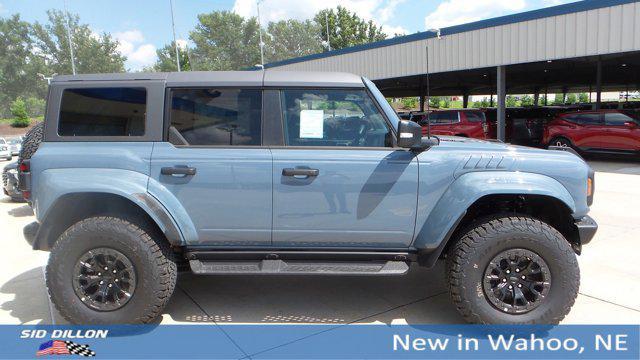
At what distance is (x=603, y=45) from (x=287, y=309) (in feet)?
40.5

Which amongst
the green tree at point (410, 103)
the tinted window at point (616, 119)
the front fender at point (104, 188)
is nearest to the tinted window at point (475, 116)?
the tinted window at point (616, 119)

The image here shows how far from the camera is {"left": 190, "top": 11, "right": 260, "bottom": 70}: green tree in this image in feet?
267

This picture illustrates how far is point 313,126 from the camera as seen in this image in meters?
3.52

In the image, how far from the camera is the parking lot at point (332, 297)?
3.73 meters

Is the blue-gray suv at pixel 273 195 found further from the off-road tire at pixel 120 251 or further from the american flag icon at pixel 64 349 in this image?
the american flag icon at pixel 64 349

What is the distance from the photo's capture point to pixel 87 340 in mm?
3328

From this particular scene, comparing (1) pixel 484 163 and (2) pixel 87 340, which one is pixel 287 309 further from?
(1) pixel 484 163

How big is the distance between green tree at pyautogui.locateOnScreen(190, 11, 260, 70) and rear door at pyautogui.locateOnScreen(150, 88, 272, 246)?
8018 cm

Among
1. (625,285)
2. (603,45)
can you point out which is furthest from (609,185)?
(625,285)

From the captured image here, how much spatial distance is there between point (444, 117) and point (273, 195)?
13.3 metres

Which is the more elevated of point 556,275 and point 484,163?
point 484,163

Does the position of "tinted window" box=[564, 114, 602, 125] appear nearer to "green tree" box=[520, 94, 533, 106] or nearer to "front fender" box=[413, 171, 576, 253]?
"front fender" box=[413, 171, 576, 253]

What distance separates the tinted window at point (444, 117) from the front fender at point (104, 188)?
13.4 m

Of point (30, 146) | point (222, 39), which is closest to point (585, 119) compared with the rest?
point (30, 146)
